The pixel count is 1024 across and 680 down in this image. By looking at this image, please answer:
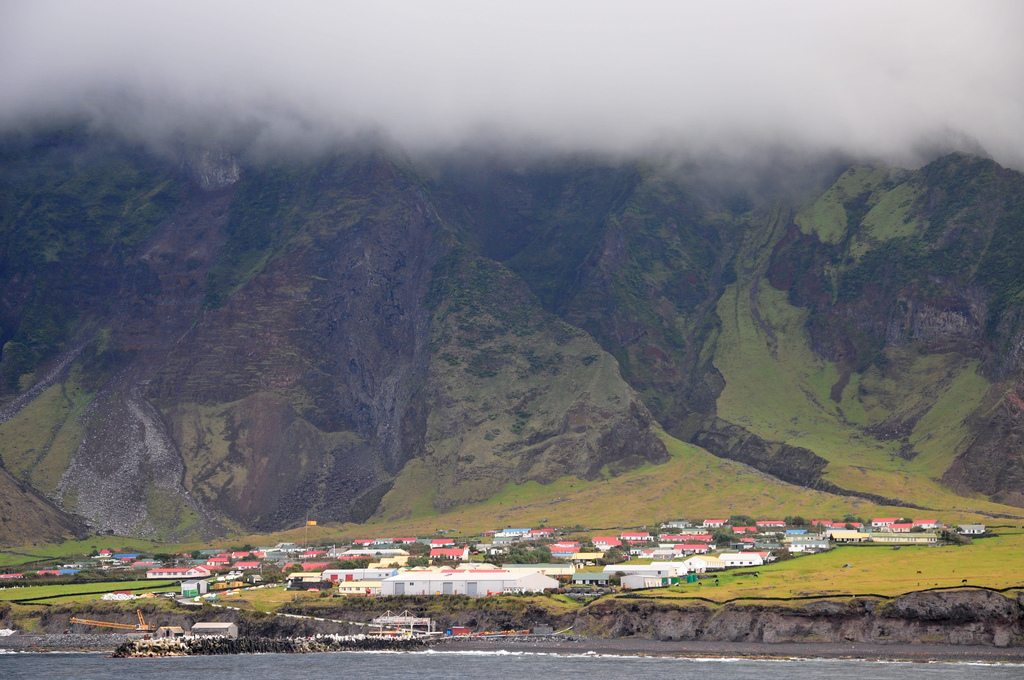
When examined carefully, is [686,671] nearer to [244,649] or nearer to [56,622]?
[244,649]

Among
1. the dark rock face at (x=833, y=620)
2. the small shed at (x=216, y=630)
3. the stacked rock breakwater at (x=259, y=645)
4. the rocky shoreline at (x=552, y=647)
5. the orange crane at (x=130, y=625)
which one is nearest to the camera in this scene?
the rocky shoreline at (x=552, y=647)

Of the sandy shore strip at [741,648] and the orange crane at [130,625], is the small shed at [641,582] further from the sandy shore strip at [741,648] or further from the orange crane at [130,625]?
the orange crane at [130,625]

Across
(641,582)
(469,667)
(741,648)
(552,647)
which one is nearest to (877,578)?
(741,648)

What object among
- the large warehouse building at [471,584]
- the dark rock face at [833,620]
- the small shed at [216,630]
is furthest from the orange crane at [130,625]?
the dark rock face at [833,620]

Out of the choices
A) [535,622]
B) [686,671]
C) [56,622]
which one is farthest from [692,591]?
[56,622]

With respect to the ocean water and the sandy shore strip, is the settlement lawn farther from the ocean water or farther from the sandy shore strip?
the ocean water
